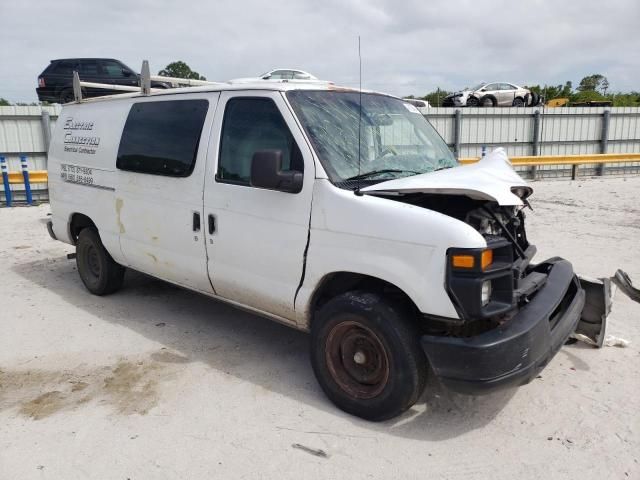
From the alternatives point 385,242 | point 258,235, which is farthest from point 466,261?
point 258,235

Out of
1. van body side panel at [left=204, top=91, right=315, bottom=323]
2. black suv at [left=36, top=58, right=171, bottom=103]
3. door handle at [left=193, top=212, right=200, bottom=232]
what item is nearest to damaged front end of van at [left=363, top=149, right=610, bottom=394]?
van body side panel at [left=204, top=91, right=315, bottom=323]

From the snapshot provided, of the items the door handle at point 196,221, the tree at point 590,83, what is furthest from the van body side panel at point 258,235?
the tree at point 590,83

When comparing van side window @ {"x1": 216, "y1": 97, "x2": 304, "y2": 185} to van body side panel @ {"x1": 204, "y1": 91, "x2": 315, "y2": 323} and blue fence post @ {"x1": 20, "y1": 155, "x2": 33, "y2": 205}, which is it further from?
blue fence post @ {"x1": 20, "y1": 155, "x2": 33, "y2": 205}

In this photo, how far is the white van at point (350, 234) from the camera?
302 cm

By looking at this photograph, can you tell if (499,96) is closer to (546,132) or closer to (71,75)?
(546,132)

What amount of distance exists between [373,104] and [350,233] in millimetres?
1435

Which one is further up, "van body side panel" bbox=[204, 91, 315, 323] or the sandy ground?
"van body side panel" bbox=[204, 91, 315, 323]

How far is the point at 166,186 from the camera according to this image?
4.59m

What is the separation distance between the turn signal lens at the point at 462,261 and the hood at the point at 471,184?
399 mm

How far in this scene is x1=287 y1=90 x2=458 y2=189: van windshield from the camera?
12.0ft

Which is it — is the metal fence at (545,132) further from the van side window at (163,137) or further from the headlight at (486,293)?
the headlight at (486,293)

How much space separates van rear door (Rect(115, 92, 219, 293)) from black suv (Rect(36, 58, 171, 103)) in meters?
12.9

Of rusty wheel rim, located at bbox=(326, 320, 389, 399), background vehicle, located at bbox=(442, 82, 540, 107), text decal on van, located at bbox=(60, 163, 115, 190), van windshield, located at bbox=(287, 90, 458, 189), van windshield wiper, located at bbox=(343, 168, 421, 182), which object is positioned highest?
background vehicle, located at bbox=(442, 82, 540, 107)

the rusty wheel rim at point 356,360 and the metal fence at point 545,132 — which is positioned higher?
the metal fence at point 545,132
